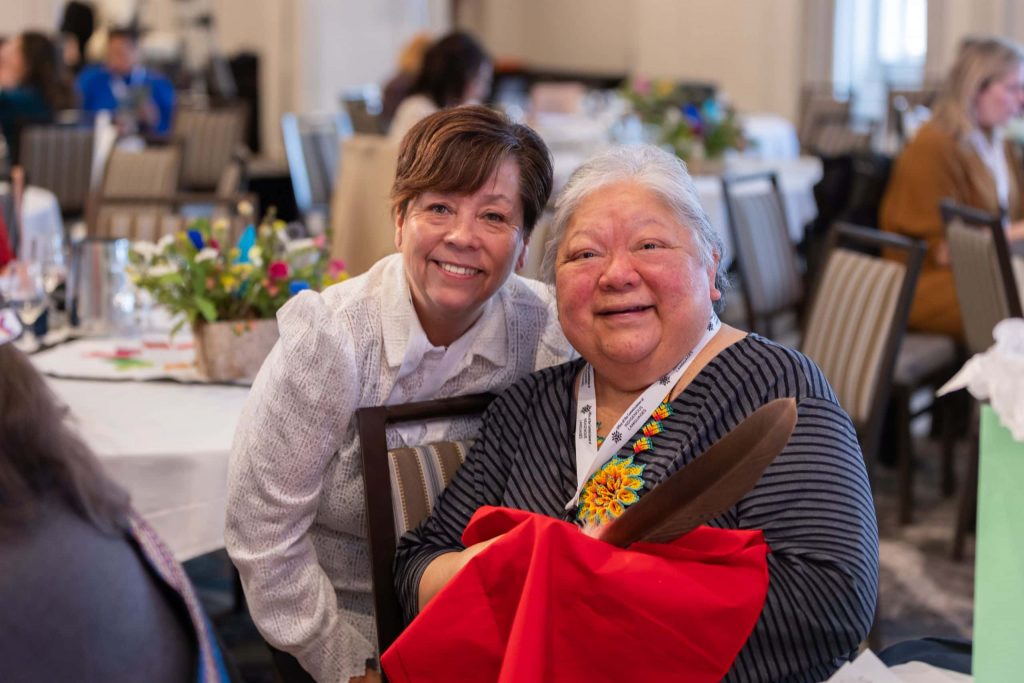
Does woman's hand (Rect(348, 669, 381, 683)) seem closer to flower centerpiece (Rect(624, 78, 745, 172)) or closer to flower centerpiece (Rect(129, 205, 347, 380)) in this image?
flower centerpiece (Rect(129, 205, 347, 380))

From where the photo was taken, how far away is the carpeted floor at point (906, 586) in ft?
10.6

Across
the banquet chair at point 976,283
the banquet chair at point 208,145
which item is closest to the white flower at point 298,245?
the banquet chair at point 976,283

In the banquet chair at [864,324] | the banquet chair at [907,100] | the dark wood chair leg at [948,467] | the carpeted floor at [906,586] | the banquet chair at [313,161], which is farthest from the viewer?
the banquet chair at [907,100]

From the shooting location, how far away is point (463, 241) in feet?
5.54

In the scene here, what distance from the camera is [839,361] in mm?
3148

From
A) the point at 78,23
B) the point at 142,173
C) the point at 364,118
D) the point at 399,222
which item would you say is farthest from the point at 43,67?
the point at 399,222

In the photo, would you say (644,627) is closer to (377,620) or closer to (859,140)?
(377,620)

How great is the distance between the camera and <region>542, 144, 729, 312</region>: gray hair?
1.64 metres

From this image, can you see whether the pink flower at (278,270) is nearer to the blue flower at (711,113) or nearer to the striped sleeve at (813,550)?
the striped sleeve at (813,550)

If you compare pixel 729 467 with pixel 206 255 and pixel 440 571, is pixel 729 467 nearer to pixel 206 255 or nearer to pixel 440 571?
pixel 440 571

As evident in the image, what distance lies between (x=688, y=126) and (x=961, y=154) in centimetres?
138

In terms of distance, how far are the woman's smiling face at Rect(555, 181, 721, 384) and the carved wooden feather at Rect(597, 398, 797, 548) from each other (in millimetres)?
390

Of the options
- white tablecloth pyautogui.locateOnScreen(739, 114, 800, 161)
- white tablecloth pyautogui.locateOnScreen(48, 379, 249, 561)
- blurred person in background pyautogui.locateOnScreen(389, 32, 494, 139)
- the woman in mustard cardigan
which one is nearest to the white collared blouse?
white tablecloth pyautogui.locateOnScreen(48, 379, 249, 561)

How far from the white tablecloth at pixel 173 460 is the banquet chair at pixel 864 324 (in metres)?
1.36
